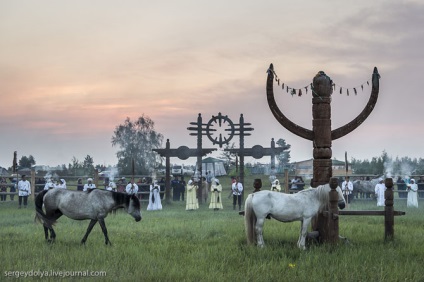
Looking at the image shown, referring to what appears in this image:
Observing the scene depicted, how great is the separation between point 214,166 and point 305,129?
48439mm

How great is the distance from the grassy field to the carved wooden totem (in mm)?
1466

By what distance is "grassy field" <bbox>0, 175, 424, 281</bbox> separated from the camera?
28.7ft

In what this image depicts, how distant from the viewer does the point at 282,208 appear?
1130 centimetres

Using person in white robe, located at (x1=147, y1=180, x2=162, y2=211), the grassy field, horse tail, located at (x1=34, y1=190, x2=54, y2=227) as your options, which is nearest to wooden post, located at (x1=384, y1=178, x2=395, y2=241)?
the grassy field

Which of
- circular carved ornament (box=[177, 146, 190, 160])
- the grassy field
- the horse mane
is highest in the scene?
circular carved ornament (box=[177, 146, 190, 160])

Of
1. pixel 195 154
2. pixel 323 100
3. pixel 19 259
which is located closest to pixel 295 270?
pixel 323 100

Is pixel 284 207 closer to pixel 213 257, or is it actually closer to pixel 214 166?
pixel 213 257

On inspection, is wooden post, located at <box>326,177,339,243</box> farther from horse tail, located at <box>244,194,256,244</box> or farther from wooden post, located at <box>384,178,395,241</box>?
horse tail, located at <box>244,194,256,244</box>

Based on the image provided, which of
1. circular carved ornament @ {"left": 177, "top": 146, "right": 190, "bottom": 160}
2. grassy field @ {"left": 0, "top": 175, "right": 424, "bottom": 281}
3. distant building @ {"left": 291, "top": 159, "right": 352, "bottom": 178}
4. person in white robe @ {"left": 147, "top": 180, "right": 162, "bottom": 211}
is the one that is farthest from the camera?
distant building @ {"left": 291, "top": 159, "right": 352, "bottom": 178}

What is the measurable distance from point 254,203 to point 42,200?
5711 millimetres

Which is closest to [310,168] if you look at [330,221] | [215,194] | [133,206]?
[215,194]

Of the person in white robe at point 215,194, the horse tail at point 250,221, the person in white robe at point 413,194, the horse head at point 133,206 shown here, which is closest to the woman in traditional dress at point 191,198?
the person in white robe at point 215,194

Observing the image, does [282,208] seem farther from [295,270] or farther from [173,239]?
[173,239]

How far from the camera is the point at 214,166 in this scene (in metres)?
60.5
